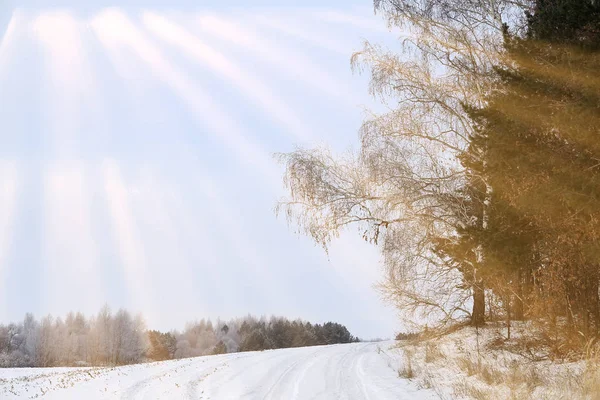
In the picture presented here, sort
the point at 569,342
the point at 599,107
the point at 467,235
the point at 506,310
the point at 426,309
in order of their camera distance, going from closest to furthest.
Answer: the point at 599,107 < the point at 569,342 < the point at 467,235 < the point at 506,310 < the point at 426,309

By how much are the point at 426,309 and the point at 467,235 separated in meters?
5.85

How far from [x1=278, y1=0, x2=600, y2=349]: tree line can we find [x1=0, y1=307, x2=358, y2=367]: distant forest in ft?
181

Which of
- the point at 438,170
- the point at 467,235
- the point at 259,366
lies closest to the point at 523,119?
the point at 467,235

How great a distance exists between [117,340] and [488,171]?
275 ft

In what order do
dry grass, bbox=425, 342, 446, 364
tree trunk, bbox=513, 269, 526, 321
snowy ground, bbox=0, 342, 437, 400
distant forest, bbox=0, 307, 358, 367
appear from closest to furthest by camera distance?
snowy ground, bbox=0, 342, 437, 400, tree trunk, bbox=513, 269, 526, 321, dry grass, bbox=425, 342, 446, 364, distant forest, bbox=0, 307, 358, 367

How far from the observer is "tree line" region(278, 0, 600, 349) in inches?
311

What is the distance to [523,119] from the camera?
8.52 metres

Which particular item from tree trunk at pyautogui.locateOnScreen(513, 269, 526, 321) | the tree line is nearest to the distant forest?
the tree line

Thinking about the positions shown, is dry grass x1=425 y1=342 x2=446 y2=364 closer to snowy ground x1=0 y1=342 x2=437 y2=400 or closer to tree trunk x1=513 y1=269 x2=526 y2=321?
snowy ground x1=0 y1=342 x2=437 y2=400

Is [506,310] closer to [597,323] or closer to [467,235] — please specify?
[467,235]

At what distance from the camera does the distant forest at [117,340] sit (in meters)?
75.6

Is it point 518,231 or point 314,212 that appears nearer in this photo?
point 518,231

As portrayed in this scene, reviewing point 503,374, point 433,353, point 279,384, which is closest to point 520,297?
point 503,374

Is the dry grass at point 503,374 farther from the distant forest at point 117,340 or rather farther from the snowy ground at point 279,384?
the distant forest at point 117,340
